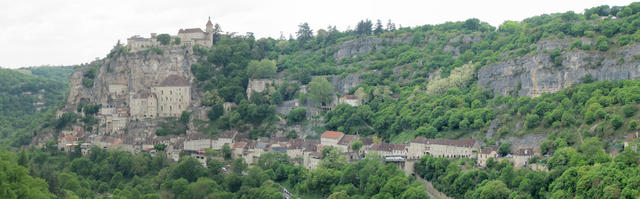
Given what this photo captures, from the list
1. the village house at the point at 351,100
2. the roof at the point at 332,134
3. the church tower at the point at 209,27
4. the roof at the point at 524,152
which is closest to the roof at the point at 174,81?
the church tower at the point at 209,27

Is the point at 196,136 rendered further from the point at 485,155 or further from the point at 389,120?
the point at 485,155

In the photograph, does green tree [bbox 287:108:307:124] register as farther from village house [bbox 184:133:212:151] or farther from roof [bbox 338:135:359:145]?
roof [bbox 338:135:359:145]

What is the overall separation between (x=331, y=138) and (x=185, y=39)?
36.3m

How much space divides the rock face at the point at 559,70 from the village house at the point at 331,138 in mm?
18369

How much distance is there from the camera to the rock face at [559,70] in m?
82.5

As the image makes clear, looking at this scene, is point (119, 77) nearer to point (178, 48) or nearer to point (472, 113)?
point (178, 48)

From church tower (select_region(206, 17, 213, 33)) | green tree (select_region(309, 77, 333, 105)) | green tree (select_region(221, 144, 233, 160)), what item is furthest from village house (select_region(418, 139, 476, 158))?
church tower (select_region(206, 17, 213, 33))

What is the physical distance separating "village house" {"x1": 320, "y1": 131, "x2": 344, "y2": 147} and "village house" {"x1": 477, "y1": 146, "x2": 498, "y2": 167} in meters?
18.1

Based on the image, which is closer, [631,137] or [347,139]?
[631,137]

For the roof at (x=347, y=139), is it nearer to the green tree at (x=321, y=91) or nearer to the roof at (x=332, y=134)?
the roof at (x=332, y=134)

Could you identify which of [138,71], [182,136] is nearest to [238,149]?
[182,136]

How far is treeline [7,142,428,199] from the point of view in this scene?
242ft

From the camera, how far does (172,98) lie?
102938 millimetres

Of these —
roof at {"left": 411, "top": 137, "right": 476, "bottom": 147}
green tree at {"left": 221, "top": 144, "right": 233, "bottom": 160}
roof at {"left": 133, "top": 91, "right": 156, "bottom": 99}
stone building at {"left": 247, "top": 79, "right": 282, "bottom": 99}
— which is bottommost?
green tree at {"left": 221, "top": 144, "right": 233, "bottom": 160}
